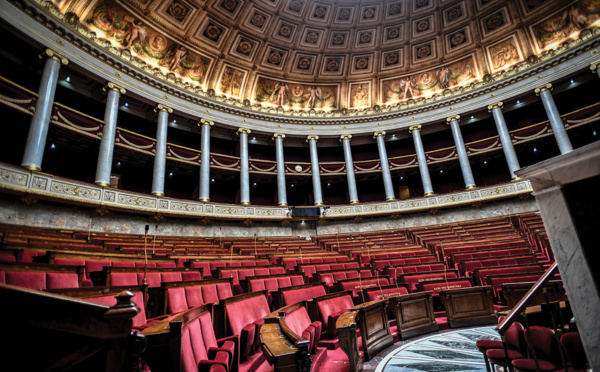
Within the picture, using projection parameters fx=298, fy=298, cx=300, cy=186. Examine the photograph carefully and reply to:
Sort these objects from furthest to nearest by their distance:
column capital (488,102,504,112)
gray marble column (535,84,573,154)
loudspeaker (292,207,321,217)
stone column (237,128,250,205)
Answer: column capital (488,102,504,112)
loudspeaker (292,207,321,217)
stone column (237,128,250,205)
gray marble column (535,84,573,154)

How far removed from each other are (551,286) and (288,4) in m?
18.8

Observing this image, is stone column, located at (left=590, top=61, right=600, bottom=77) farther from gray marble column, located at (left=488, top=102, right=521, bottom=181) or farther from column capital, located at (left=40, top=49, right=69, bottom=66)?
column capital, located at (left=40, top=49, right=69, bottom=66)

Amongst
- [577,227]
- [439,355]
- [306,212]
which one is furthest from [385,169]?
[577,227]

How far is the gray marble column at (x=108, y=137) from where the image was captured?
11188 millimetres

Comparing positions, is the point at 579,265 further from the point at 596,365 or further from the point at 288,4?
the point at 288,4

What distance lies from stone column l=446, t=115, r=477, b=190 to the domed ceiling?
234cm

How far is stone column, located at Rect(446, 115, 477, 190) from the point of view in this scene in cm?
1645

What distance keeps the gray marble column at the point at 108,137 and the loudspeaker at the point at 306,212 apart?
8.78 m

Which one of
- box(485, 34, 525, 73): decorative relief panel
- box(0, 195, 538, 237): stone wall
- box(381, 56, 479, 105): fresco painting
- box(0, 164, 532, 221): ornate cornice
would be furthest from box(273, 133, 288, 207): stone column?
box(485, 34, 525, 73): decorative relief panel

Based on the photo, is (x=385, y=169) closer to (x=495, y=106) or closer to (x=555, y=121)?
(x=495, y=106)

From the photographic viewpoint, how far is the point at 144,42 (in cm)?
1441

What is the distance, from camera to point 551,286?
173 inches

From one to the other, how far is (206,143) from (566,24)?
20.1m

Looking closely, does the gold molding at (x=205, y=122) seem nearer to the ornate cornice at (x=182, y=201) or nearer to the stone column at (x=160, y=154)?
the stone column at (x=160, y=154)
